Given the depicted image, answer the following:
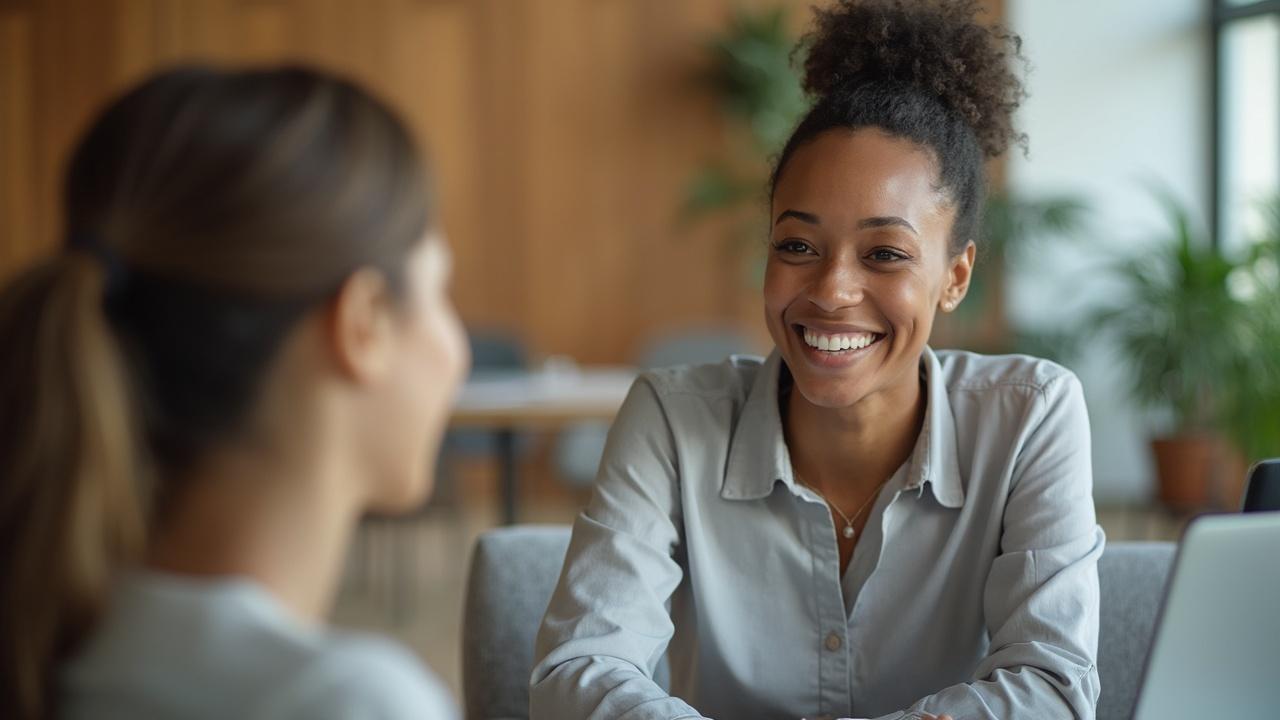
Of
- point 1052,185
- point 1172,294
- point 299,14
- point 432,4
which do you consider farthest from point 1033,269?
point 299,14

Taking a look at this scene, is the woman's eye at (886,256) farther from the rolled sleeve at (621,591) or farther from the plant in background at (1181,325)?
the plant in background at (1181,325)

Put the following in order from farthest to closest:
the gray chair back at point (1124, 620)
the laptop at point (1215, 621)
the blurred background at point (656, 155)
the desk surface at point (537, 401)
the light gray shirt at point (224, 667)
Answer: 1. the blurred background at point (656, 155)
2. the desk surface at point (537, 401)
3. the gray chair back at point (1124, 620)
4. the laptop at point (1215, 621)
5. the light gray shirt at point (224, 667)

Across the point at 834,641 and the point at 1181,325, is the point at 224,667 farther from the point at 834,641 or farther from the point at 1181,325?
the point at 1181,325

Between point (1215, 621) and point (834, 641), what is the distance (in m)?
0.59

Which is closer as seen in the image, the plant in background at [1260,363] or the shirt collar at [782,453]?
the shirt collar at [782,453]

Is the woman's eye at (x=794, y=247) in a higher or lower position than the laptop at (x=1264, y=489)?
higher

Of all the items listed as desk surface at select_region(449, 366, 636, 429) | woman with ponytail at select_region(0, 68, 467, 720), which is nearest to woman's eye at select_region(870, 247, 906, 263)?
woman with ponytail at select_region(0, 68, 467, 720)

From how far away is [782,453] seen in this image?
1571 millimetres

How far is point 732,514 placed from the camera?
1572mm

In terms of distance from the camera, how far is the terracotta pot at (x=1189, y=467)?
5.18 metres

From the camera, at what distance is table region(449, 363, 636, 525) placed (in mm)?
3717

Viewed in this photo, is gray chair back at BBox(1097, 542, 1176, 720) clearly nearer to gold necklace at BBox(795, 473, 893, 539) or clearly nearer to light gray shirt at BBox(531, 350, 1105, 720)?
light gray shirt at BBox(531, 350, 1105, 720)

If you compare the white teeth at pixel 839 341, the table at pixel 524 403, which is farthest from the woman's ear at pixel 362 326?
the table at pixel 524 403

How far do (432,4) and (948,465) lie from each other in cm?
548
